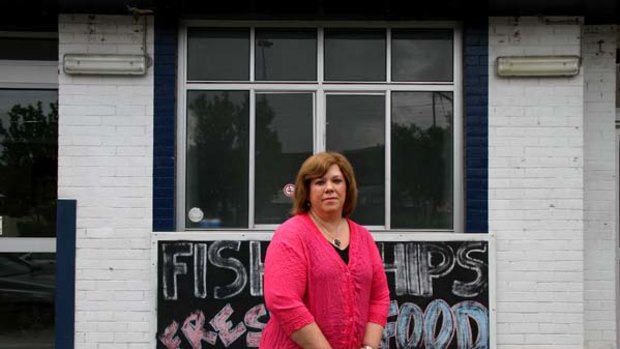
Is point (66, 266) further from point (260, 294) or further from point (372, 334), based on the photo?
point (372, 334)

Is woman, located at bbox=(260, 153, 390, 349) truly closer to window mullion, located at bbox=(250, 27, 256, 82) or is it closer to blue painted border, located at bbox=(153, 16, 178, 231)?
blue painted border, located at bbox=(153, 16, 178, 231)

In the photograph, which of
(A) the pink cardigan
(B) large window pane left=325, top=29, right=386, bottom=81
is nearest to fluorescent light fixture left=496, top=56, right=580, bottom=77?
(B) large window pane left=325, top=29, right=386, bottom=81

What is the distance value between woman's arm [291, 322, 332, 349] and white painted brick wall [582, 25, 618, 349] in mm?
3306

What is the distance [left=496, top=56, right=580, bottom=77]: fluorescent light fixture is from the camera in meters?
4.96

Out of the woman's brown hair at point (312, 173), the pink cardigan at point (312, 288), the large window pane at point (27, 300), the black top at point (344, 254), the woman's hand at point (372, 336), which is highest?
the woman's brown hair at point (312, 173)

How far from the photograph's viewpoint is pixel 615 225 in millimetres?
5262

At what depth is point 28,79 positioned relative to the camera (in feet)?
17.6

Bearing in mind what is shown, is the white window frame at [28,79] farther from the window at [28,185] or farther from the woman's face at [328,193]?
the woman's face at [328,193]

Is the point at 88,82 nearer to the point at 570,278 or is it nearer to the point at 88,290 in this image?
the point at 88,290

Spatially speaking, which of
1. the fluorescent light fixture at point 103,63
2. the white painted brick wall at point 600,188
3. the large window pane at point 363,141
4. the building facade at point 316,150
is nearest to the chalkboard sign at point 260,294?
the building facade at point 316,150

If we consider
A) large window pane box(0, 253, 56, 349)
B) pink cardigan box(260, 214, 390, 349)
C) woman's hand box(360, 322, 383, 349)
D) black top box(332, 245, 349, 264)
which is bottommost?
large window pane box(0, 253, 56, 349)

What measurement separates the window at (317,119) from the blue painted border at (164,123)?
0.46ft

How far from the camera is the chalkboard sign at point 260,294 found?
4898 millimetres

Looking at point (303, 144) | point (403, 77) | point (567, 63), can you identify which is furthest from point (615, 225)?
point (303, 144)
